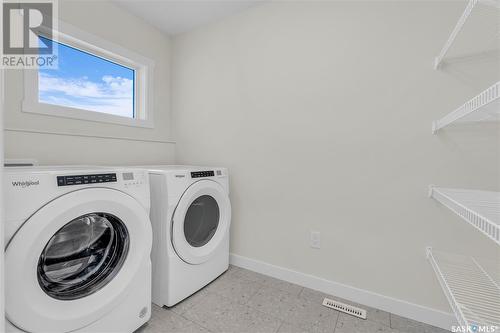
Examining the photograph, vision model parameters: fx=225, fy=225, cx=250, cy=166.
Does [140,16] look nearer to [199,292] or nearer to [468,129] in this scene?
[199,292]

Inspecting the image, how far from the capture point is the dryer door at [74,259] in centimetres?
82

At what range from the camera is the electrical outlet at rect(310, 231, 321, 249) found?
1.67 metres

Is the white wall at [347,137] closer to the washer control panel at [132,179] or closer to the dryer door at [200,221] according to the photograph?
the dryer door at [200,221]

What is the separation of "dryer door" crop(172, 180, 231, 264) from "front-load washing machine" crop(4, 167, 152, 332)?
25 centimetres

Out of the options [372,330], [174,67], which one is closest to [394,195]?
[372,330]

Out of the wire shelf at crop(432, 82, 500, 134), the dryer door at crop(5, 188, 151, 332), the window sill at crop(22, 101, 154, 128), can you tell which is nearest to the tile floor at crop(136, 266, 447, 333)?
the dryer door at crop(5, 188, 151, 332)

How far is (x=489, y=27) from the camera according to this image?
1.18 metres

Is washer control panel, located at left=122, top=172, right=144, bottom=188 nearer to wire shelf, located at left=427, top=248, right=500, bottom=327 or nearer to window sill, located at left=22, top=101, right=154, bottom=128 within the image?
window sill, located at left=22, top=101, right=154, bottom=128

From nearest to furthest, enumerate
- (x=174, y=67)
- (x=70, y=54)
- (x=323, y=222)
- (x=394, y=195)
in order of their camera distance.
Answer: (x=394, y=195)
(x=323, y=222)
(x=70, y=54)
(x=174, y=67)

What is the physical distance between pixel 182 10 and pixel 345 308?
8.73 feet

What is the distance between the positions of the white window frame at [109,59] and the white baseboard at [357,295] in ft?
5.35

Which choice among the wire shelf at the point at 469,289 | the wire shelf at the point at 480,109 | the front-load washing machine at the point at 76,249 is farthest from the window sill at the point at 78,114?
the wire shelf at the point at 469,289

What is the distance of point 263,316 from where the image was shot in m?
1.39

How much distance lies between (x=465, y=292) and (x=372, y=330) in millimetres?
593
